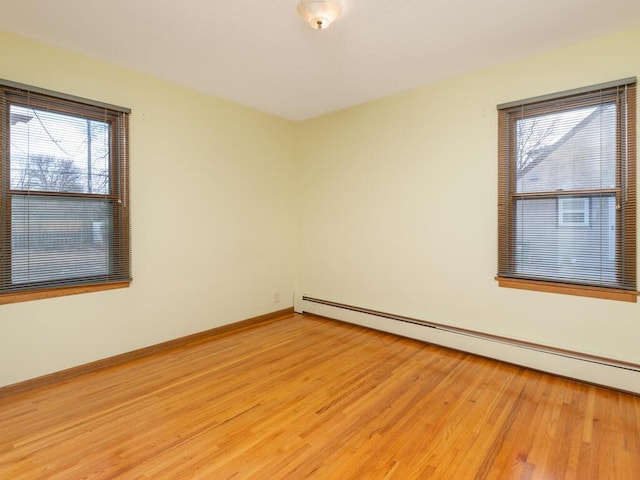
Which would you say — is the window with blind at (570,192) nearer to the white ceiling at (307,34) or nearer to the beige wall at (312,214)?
the beige wall at (312,214)

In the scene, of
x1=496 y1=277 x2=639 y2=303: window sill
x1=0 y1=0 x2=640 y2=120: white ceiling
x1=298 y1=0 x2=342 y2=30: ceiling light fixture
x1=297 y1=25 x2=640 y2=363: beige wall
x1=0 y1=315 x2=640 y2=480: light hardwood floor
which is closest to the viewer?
x1=0 y1=315 x2=640 y2=480: light hardwood floor

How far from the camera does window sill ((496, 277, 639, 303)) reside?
8.07 feet

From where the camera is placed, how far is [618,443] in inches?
75.5

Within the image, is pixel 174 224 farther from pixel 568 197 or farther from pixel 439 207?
pixel 568 197

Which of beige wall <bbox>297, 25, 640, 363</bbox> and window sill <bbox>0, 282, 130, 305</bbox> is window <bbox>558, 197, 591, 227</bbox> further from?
window sill <bbox>0, 282, 130, 305</bbox>

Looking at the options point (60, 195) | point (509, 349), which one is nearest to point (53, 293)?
point (60, 195)

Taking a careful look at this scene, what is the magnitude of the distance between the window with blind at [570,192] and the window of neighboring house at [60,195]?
344 cm

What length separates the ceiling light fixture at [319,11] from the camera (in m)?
2.07

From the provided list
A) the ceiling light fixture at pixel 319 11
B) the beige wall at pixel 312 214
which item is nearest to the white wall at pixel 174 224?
the beige wall at pixel 312 214

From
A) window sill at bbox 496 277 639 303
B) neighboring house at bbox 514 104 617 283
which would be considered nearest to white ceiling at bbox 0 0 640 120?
neighboring house at bbox 514 104 617 283

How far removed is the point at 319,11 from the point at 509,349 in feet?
9.86

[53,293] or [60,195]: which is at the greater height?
[60,195]

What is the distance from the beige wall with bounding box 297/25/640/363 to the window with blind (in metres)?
0.10

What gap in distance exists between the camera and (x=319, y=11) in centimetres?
210
